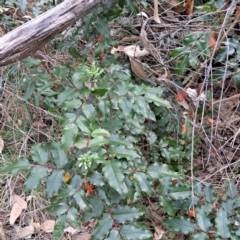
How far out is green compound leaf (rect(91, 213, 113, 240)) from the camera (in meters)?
1.22

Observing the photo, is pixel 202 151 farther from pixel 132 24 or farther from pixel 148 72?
pixel 132 24

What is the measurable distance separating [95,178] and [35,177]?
22cm

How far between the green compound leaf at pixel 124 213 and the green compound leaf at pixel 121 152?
0.93ft

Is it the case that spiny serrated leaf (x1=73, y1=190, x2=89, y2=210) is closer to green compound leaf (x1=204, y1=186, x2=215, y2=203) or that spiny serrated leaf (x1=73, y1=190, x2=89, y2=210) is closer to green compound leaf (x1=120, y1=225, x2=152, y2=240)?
green compound leaf (x1=120, y1=225, x2=152, y2=240)

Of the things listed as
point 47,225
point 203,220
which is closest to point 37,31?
point 203,220


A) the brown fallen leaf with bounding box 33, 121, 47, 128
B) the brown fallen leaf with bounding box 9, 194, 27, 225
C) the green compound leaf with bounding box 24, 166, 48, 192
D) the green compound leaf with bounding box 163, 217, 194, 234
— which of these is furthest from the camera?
the brown fallen leaf with bounding box 33, 121, 47, 128

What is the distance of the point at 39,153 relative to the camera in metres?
1.24

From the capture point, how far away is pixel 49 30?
50.1 inches

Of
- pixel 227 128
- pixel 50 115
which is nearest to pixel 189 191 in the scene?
pixel 227 128

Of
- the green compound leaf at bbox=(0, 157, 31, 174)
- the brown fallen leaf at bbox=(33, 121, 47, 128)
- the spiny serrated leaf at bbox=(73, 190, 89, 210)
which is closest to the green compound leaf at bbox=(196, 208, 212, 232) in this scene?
the spiny serrated leaf at bbox=(73, 190, 89, 210)

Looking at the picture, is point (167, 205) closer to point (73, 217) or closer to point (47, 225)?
point (73, 217)

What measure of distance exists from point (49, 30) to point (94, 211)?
73cm

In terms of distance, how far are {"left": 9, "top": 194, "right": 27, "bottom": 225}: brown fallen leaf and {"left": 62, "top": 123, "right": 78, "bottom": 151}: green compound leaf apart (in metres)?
1.10

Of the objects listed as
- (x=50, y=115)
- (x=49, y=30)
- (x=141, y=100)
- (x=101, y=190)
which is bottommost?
(x=50, y=115)
